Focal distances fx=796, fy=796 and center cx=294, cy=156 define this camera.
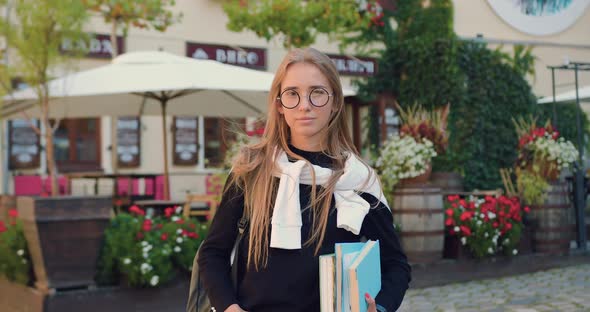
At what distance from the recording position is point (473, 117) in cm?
1289

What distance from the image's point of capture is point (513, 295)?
6.54 meters

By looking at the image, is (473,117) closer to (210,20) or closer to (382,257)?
(210,20)

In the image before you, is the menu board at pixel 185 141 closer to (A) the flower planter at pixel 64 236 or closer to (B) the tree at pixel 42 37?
(B) the tree at pixel 42 37

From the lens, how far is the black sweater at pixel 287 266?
200cm

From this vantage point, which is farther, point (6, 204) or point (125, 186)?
point (125, 186)

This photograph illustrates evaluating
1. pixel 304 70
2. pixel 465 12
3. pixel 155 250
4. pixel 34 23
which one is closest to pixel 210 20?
pixel 465 12

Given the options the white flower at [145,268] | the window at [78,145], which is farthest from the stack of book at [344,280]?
the window at [78,145]

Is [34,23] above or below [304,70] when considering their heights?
above

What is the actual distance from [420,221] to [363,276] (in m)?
5.51

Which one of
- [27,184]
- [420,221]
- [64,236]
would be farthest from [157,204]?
[27,184]

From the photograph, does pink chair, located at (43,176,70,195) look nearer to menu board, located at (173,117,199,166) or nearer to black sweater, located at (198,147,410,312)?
menu board, located at (173,117,199,166)

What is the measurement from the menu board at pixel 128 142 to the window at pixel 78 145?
40cm

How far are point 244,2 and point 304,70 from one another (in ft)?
36.3

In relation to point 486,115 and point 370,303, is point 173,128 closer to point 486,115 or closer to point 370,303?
point 486,115
